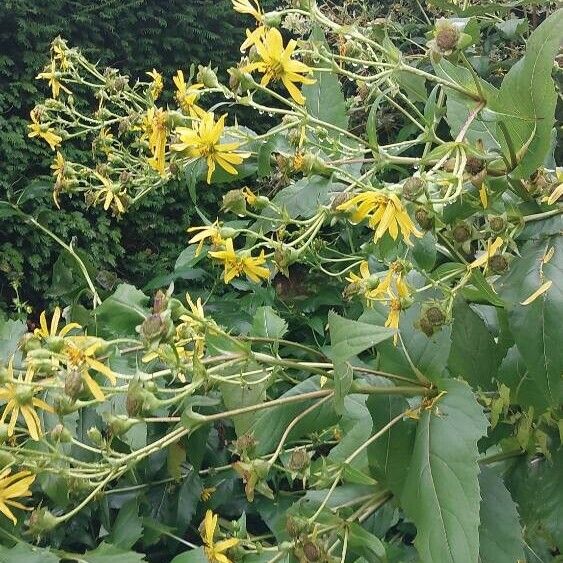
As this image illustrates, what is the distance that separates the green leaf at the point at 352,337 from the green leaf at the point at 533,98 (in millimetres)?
195

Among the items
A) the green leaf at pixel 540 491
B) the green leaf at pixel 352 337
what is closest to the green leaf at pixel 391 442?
the green leaf at pixel 352 337

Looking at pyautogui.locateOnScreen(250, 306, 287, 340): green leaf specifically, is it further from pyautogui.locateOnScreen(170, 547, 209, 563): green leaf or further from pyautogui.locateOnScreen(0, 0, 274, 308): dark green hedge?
pyautogui.locateOnScreen(0, 0, 274, 308): dark green hedge

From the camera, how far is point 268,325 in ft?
2.85

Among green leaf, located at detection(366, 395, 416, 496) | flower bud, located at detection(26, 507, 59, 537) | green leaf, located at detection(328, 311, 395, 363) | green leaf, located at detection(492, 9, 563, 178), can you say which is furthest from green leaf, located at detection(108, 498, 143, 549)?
green leaf, located at detection(492, 9, 563, 178)

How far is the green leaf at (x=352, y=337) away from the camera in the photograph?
0.58 metres

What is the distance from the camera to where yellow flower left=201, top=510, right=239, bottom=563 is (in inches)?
28.7

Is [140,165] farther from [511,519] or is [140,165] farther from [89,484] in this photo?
[511,519]

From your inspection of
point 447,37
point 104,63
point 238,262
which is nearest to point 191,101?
point 238,262

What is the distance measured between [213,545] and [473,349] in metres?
0.34

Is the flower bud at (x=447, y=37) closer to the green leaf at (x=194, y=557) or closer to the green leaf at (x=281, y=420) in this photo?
the green leaf at (x=281, y=420)

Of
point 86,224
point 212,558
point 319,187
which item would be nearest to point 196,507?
point 212,558

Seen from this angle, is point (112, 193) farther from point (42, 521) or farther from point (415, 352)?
point (415, 352)

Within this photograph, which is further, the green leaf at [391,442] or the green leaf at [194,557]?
the green leaf at [194,557]

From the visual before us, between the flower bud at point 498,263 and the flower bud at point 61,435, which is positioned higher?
the flower bud at point 498,263
